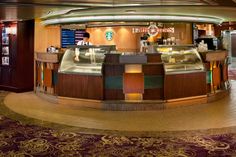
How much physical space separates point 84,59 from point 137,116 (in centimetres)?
227

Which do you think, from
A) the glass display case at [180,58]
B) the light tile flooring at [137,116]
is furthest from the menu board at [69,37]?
the glass display case at [180,58]

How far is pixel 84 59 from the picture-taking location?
27.5 feet

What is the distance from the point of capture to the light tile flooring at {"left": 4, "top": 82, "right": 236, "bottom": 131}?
6.18m

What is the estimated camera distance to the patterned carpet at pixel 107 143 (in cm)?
456

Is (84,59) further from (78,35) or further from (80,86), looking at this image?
(78,35)

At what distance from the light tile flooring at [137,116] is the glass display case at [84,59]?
98 cm

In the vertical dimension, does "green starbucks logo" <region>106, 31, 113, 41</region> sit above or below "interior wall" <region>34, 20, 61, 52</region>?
above

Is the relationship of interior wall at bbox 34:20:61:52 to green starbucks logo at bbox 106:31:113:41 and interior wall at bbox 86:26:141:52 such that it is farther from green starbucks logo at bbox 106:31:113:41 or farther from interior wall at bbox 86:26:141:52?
green starbucks logo at bbox 106:31:113:41

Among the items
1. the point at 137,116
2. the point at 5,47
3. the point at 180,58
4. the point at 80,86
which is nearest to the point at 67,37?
the point at 5,47

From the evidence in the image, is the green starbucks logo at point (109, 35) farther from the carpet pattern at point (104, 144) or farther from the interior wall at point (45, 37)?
the carpet pattern at point (104, 144)

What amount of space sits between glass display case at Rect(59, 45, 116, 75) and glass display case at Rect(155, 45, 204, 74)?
55.8 inches

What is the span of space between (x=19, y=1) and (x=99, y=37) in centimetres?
807

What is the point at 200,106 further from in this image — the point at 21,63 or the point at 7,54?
the point at 7,54

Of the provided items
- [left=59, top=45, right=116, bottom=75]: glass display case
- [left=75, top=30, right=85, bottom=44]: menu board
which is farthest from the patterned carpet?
[left=75, top=30, right=85, bottom=44]: menu board
